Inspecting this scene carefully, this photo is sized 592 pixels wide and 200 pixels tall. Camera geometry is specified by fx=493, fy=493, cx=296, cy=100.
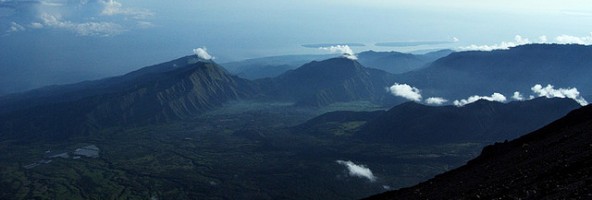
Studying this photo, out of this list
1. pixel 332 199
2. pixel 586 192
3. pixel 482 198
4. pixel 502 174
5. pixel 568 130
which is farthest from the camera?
pixel 332 199

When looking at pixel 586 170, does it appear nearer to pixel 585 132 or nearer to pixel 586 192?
pixel 586 192

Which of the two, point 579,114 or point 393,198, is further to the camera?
point 579,114

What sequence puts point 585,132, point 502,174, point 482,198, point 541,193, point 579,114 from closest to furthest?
point 541,193, point 482,198, point 502,174, point 585,132, point 579,114

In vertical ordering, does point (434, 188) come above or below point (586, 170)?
below

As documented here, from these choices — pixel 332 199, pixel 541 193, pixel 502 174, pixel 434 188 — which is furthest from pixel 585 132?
pixel 332 199

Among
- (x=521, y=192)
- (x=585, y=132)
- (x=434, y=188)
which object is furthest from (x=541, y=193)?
(x=585, y=132)

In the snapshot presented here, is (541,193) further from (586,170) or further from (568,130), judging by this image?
(568,130)

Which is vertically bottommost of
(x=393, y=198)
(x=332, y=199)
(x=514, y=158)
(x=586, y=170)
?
(x=332, y=199)
